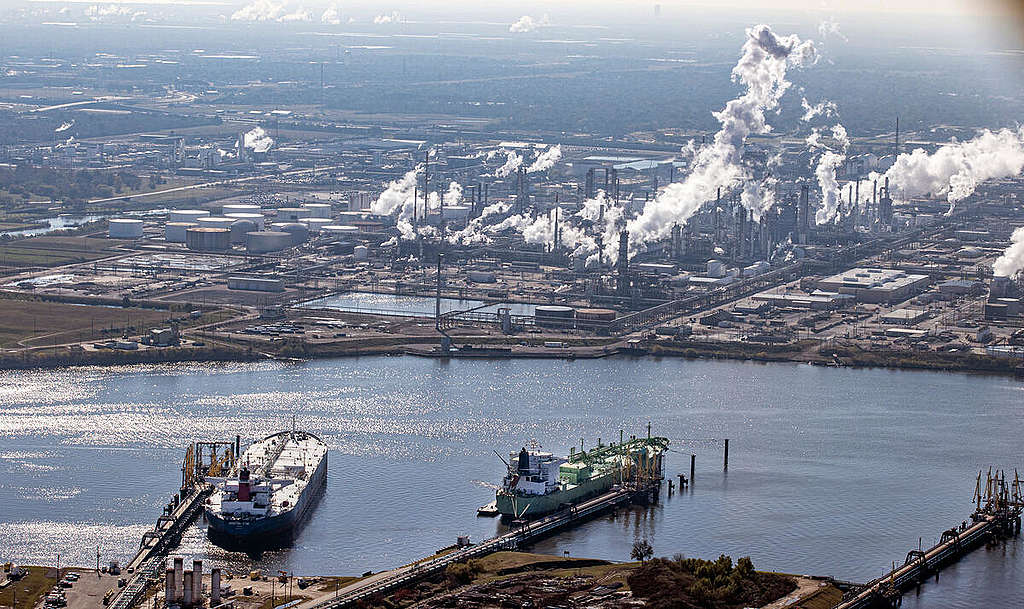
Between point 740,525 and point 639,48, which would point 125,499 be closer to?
point 740,525

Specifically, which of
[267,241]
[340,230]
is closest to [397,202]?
[340,230]

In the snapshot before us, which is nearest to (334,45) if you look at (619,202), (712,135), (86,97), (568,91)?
(568,91)

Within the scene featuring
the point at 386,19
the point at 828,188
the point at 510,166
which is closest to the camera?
the point at 828,188

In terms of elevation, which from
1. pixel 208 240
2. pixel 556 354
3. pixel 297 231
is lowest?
pixel 556 354

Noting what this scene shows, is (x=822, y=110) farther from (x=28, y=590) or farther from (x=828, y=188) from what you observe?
(x=28, y=590)

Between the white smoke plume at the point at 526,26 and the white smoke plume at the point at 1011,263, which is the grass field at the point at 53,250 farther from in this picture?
the white smoke plume at the point at 526,26

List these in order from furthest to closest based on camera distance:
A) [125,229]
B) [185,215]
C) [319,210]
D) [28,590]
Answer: [319,210] < [185,215] < [125,229] < [28,590]

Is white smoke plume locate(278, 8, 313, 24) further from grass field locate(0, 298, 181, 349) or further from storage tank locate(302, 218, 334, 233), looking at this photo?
grass field locate(0, 298, 181, 349)
